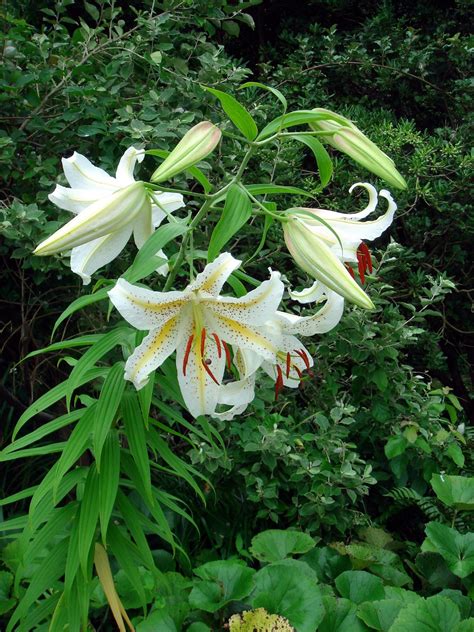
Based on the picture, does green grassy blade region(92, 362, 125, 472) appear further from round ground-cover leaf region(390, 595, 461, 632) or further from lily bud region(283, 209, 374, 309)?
round ground-cover leaf region(390, 595, 461, 632)

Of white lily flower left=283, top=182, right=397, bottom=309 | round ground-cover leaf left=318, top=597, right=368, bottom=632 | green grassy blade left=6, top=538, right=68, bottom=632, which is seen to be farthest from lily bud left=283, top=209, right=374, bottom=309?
round ground-cover leaf left=318, top=597, right=368, bottom=632

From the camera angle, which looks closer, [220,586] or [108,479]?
[108,479]

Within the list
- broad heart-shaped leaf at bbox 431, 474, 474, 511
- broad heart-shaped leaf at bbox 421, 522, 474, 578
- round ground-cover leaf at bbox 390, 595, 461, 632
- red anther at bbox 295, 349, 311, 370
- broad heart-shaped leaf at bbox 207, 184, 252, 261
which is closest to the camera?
broad heart-shaped leaf at bbox 207, 184, 252, 261

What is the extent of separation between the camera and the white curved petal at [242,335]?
1.11 m

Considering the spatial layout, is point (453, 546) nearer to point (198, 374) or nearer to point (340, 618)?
point (340, 618)

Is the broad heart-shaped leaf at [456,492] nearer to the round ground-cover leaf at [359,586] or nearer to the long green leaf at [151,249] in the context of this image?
the round ground-cover leaf at [359,586]

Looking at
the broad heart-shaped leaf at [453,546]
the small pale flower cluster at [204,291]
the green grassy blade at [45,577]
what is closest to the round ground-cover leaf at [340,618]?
the broad heart-shaped leaf at [453,546]

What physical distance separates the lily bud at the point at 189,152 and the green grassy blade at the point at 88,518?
0.60m

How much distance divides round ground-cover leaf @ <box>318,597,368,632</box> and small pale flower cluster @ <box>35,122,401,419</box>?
87 cm

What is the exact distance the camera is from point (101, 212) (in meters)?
1.04

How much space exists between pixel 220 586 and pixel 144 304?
108 centimetres

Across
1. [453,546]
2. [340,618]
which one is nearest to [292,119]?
[340,618]

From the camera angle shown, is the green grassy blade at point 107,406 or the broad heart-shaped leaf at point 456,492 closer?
the green grassy blade at point 107,406

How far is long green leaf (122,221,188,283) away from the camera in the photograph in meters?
1.07
